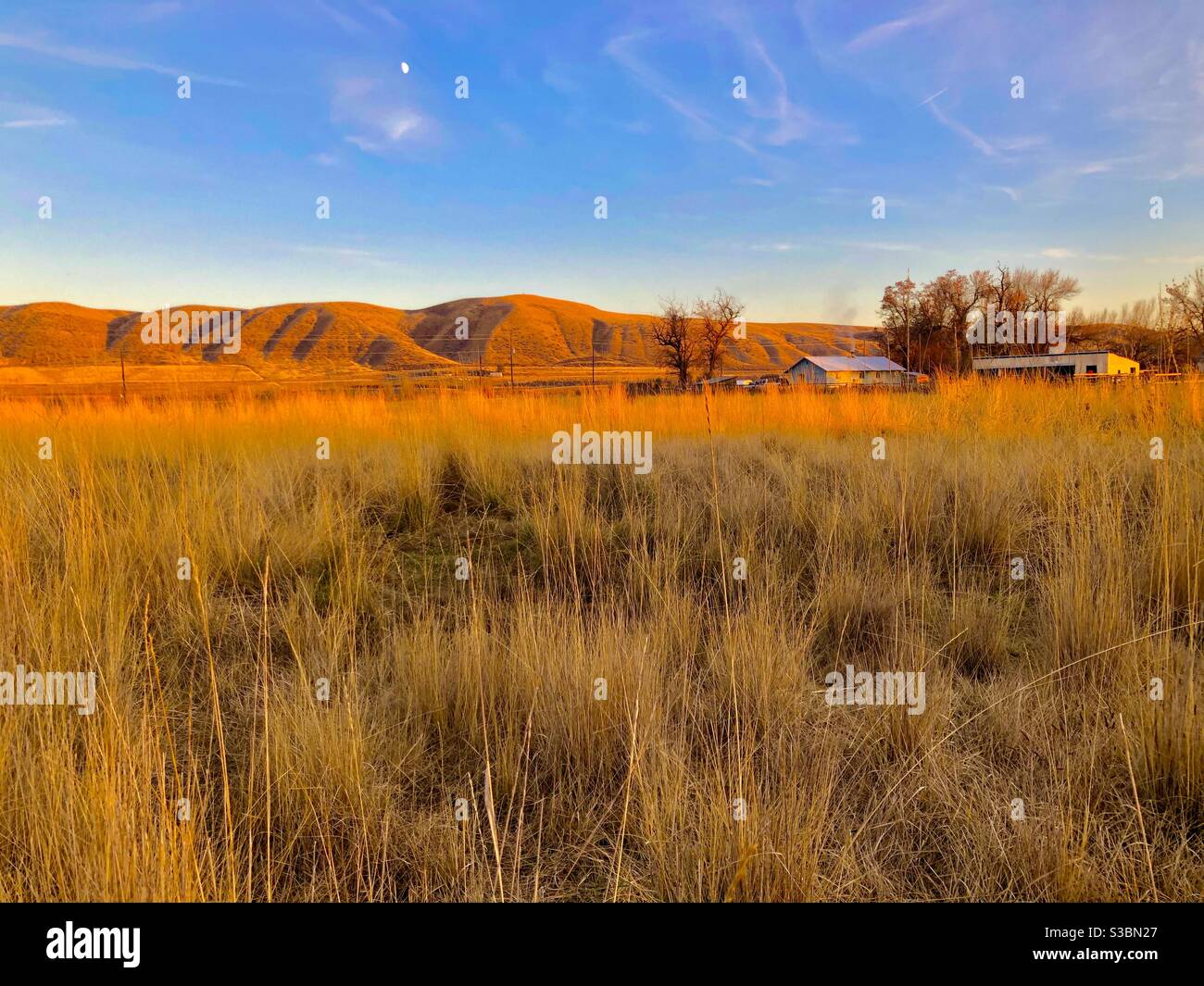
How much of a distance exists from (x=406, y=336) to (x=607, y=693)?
107440 mm

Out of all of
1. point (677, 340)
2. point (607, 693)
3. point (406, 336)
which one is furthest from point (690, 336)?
point (406, 336)

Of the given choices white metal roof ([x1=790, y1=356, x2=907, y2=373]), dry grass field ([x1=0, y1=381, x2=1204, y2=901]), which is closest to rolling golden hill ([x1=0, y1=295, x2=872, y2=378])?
white metal roof ([x1=790, y1=356, x2=907, y2=373])

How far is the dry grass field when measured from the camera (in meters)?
1.47

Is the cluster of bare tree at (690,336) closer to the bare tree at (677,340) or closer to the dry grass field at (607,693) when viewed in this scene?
the bare tree at (677,340)

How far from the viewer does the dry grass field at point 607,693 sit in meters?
1.47

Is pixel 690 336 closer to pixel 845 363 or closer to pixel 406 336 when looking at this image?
pixel 845 363

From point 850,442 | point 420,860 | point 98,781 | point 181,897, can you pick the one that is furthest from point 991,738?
point 850,442

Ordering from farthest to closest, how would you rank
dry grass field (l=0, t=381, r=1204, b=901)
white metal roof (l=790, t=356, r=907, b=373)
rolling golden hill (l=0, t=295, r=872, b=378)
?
rolling golden hill (l=0, t=295, r=872, b=378) < white metal roof (l=790, t=356, r=907, b=373) < dry grass field (l=0, t=381, r=1204, b=901)

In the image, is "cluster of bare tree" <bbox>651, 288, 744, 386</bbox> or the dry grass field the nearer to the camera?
the dry grass field

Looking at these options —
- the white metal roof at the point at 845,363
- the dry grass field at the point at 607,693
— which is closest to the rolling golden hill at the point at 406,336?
the white metal roof at the point at 845,363

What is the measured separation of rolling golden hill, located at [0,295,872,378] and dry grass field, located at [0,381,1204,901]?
204ft

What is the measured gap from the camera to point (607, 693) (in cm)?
209

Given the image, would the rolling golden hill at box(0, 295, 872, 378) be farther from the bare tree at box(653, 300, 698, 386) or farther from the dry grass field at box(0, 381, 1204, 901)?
the dry grass field at box(0, 381, 1204, 901)
